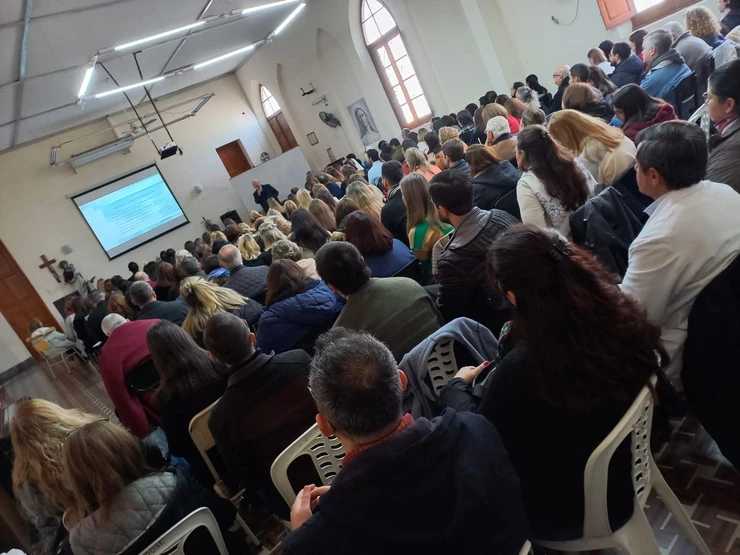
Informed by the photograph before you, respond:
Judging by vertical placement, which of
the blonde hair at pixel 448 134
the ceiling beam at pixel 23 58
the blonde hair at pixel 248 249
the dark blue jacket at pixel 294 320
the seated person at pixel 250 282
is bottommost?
the dark blue jacket at pixel 294 320

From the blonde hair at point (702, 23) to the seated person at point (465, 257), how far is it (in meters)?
3.71

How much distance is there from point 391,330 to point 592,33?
6.70 metres

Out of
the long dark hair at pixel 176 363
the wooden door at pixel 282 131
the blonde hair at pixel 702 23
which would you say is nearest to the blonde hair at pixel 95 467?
the long dark hair at pixel 176 363

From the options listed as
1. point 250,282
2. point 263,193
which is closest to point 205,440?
point 250,282

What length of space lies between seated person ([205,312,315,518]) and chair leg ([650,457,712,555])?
3.76ft

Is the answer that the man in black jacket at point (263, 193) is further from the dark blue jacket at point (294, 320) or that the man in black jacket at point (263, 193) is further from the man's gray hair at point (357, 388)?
the man's gray hair at point (357, 388)

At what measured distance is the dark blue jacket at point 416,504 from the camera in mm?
866

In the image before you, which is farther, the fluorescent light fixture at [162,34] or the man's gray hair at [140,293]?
the fluorescent light fixture at [162,34]

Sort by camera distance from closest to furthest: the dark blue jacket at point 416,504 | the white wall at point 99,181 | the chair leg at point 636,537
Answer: the dark blue jacket at point 416,504, the chair leg at point 636,537, the white wall at point 99,181

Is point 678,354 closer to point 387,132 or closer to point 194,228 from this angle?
point 387,132

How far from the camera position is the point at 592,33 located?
676 centimetres

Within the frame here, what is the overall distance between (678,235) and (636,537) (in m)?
0.80

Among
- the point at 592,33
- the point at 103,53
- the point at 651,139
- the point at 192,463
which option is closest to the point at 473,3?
the point at 592,33

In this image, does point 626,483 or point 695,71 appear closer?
point 626,483
